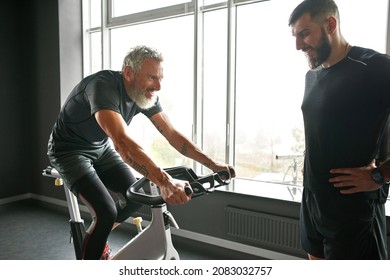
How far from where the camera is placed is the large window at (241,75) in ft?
8.42

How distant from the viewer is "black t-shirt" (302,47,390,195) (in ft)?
3.72

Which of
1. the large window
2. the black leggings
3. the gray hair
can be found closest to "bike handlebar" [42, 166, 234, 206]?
the black leggings

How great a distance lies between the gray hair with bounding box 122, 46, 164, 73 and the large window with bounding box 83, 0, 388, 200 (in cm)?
121

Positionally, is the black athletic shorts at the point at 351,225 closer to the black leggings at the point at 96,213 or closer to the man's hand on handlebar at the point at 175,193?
the man's hand on handlebar at the point at 175,193

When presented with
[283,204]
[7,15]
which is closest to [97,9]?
[7,15]

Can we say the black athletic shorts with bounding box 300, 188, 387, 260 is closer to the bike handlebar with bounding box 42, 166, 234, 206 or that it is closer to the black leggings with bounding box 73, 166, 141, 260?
the bike handlebar with bounding box 42, 166, 234, 206

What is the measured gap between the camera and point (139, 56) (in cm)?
164

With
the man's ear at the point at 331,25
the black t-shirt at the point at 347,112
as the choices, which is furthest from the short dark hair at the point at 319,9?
the black t-shirt at the point at 347,112

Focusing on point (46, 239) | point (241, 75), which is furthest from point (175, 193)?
point (46, 239)

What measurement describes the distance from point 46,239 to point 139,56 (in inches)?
82.5

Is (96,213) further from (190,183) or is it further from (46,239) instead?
(46,239)

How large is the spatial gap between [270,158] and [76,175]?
1558mm

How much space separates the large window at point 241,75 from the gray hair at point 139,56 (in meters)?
1.21

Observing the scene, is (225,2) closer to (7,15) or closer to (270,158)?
(270,158)
